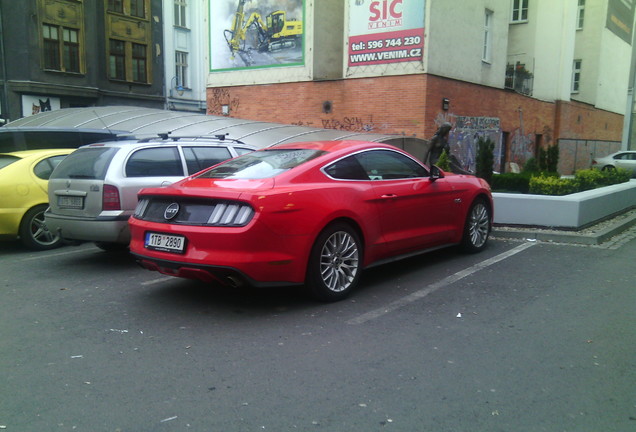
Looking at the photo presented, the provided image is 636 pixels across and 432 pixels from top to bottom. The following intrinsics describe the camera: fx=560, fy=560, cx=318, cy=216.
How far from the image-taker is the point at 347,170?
231 inches

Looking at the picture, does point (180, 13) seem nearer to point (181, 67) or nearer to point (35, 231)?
point (181, 67)

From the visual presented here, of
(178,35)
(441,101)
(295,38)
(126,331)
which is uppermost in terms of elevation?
(178,35)

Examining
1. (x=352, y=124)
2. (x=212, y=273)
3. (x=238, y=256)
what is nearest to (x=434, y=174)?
(x=238, y=256)

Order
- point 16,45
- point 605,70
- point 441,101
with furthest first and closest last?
point 605,70 → point 16,45 → point 441,101

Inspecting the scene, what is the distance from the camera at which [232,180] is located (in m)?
5.41

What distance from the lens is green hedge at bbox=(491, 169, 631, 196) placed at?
10.4 m

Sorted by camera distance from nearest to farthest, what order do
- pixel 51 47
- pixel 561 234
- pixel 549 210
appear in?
pixel 561 234 → pixel 549 210 → pixel 51 47

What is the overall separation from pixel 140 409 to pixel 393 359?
70.7 inches

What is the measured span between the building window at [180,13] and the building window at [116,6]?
451 cm

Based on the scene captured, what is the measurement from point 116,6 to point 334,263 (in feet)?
103

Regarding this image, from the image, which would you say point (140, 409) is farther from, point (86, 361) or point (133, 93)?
point (133, 93)

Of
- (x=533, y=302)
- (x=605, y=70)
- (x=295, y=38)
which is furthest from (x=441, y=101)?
(x=605, y=70)

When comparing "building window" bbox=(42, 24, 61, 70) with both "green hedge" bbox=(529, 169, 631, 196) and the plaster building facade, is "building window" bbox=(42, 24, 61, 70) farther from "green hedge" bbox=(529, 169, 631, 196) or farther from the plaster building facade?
"green hedge" bbox=(529, 169, 631, 196)

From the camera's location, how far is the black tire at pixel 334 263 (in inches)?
→ 208
